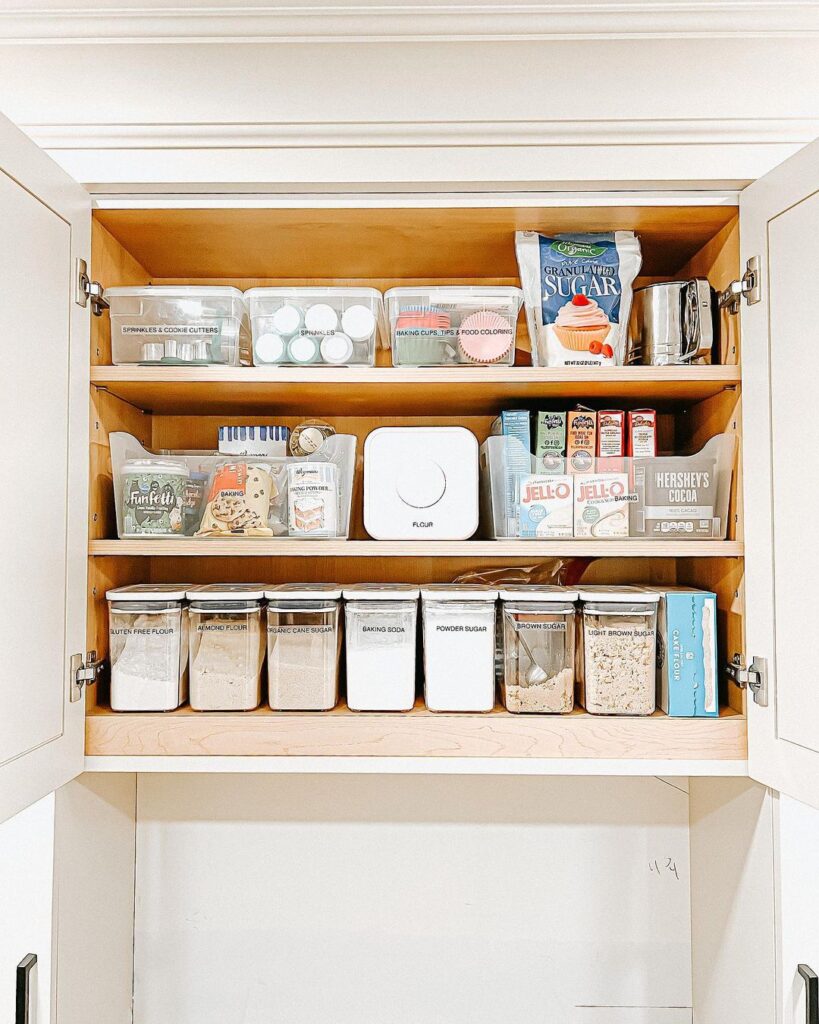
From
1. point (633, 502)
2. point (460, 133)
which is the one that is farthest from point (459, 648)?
point (460, 133)

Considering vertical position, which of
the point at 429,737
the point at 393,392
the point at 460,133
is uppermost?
the point at 460,133

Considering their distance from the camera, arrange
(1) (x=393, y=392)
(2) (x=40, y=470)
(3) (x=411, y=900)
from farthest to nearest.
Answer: (3) (x=411, y=900) → (1) (x=393, y=392) → (2) (x=40, y=470)

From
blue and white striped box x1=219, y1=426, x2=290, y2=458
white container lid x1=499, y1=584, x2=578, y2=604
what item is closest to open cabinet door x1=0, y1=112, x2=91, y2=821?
blue and white striped box x1=219, y1=426, x2=290, y2=458

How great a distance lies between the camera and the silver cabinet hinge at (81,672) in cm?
103

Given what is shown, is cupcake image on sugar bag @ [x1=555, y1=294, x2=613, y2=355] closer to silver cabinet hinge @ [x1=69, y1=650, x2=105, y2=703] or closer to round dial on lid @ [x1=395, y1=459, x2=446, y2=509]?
round dial on lid @ [x1=395, y1=459, x2=446, y2=509]

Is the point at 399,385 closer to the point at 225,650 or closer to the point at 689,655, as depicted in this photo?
the point at 225,650

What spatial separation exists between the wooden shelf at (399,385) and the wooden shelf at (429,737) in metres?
0.47

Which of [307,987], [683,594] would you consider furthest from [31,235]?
[307,987]

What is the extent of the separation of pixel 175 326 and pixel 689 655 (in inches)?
34.7

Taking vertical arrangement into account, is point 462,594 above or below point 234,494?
below

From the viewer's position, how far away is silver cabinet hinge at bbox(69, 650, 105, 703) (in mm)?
1033

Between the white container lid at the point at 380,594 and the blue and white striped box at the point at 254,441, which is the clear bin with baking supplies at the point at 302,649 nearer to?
the white container lid at the point at 380,594

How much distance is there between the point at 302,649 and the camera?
3.67ft

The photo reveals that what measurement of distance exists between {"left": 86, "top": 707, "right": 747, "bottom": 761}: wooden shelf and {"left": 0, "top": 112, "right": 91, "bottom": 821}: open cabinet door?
0.39ft
